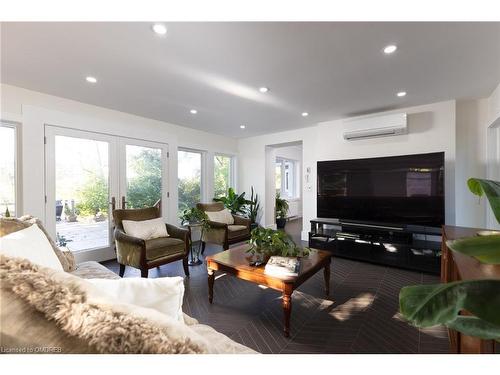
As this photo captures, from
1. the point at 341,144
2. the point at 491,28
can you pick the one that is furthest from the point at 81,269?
the point at 341,144

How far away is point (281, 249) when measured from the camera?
Answer: 2150mm

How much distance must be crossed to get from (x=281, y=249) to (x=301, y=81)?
1884 mm

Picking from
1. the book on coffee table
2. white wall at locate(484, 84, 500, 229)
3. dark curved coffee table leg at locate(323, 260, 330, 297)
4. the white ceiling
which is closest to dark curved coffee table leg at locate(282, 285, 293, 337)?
the book on coffee table

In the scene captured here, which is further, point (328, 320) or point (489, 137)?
point (489, 137)

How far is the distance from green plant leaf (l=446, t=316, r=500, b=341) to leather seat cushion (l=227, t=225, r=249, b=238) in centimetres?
330

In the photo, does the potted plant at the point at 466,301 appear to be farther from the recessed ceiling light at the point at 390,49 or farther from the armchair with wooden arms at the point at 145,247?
the armchair with wooden arms at the point at 145,247

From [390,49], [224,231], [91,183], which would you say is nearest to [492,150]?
[390,49]

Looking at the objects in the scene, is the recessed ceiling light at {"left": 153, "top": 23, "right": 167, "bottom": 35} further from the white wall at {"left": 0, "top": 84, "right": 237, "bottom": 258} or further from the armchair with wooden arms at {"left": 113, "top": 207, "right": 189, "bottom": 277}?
the white wall at {"left": 0, "top": 84, "right": 237, "bottom": 258}

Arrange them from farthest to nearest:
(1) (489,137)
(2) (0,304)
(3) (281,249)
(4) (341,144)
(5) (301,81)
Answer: (4) (341,144) < (1) (489,137) < (5) (301,81) < (3) (281,249) < (2) (0,304)

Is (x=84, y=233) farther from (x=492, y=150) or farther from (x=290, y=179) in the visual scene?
(x=290, y=179)

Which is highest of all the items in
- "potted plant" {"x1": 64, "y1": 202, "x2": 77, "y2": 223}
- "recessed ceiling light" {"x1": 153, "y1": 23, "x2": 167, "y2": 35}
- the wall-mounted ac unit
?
"recessed ceiling light" {"x1": 153, "y1": 23, "x2": 167, "y2": 35}

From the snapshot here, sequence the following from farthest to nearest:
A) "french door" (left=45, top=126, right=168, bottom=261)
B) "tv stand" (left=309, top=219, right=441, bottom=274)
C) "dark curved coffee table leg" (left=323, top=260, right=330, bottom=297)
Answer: "french door" (left=45, top=126, right=168, bottom=261), "tv stand" (left=309, top=219, right=441, bottom=274), "dark curved coffee table leg" (left=323, top=260, right=330, bottom=297)

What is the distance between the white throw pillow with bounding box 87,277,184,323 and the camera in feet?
2.66
